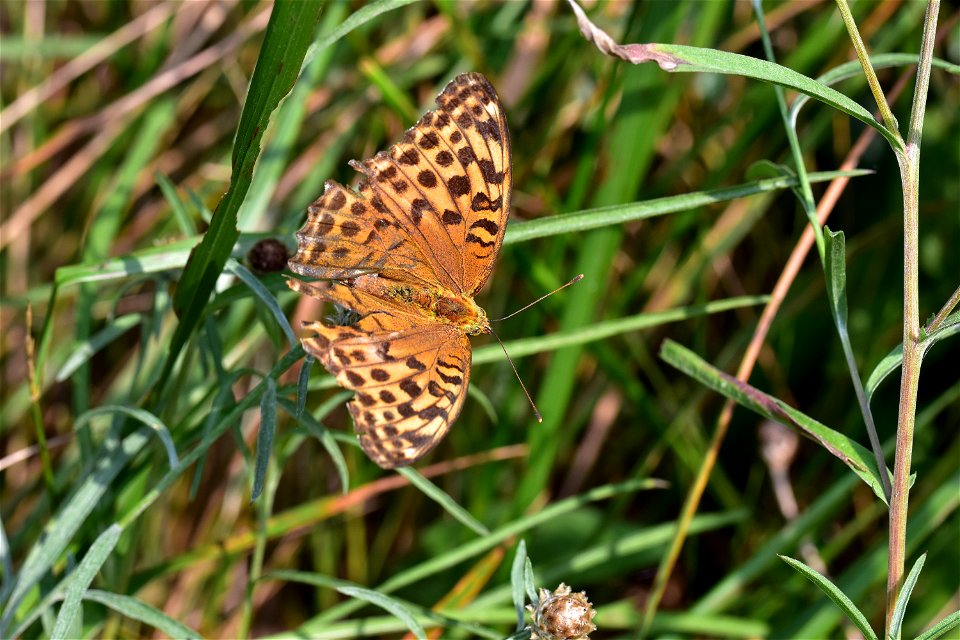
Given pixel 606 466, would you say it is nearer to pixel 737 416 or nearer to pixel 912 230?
pixel 737 416

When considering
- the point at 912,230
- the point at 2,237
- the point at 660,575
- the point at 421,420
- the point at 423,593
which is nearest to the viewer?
the point at 912,230

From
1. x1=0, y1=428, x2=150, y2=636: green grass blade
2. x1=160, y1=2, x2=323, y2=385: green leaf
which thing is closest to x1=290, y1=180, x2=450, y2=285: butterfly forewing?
x1=160, y1=2, x2=323, y2=385: green leaf

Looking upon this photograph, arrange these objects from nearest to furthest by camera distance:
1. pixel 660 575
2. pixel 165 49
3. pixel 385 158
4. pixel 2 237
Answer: pixel 385 158, pixel 660 575, pixel 2 237, pixel 165 49

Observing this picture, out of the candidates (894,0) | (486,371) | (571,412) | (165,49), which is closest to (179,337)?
(486,371)

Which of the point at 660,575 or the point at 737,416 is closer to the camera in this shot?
the point at 660,575

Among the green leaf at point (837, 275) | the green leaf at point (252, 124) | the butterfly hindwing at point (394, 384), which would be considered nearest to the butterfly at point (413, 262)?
the butterfly hindwing at point (394, 384)

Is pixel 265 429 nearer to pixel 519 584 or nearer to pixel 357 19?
pixel 519 584
